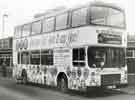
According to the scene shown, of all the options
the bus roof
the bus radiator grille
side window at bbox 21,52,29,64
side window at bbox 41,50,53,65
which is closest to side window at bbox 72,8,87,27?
the bus roof

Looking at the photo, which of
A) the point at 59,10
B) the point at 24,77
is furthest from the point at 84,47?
the point at 24,77

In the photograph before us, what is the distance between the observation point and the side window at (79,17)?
1329 cm

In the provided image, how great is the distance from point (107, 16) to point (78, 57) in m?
2.39

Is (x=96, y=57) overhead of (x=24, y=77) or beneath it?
overhead

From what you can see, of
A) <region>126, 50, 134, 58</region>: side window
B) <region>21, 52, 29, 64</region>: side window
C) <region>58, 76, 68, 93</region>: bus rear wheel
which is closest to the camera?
<region>58, 76, 68, 93</region>: bus rear wheel

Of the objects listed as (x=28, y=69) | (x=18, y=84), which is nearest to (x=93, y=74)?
(x=28, y=69)

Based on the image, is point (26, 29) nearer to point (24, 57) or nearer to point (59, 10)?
point (24, 57)

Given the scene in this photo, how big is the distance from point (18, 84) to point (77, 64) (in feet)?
25.5

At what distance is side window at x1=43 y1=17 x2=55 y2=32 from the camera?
1605cm

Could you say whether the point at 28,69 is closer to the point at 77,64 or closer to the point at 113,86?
the point at 77,64

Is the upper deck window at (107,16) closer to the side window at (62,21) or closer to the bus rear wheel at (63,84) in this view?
the side window at (62,21)

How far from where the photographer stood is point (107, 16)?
1345cm

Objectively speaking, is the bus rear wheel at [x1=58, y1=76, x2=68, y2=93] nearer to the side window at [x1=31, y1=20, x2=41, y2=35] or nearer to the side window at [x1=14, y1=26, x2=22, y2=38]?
the side window at [x1=31, y1=20, x2=41, y2=35]

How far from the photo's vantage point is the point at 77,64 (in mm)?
13680
